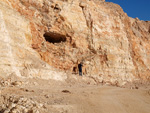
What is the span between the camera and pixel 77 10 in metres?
24.6

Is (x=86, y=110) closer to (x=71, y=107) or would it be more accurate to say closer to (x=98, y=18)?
(x=71, y=107)

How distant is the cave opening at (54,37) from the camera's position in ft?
71.5

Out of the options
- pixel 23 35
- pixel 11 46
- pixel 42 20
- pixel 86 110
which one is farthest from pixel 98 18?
pixel 86 110

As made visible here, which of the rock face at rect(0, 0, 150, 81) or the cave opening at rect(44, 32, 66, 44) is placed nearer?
the rock face at rect(0, 0, 150, 81)

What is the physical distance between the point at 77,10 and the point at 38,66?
14.3 m

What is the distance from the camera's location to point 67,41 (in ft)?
74.3

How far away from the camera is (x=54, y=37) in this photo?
22.8 metres

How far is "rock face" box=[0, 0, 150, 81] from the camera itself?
513 inches

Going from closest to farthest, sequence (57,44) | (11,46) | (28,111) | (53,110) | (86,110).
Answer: (28,111)
(53,110)
(86,110)
(11,46)
(57,44)

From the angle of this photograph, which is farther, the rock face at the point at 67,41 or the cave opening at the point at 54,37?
the cave opening at the point at 54,37

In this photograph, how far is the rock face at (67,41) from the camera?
13039 mm

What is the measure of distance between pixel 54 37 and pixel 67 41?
2.05 metres

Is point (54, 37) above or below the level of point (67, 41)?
above

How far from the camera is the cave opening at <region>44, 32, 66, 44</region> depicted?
2180cm
